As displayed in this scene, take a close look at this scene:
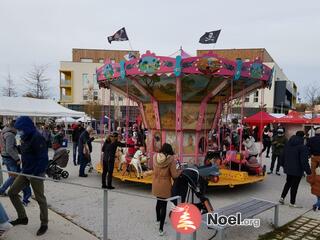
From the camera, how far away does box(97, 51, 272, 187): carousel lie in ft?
27.3

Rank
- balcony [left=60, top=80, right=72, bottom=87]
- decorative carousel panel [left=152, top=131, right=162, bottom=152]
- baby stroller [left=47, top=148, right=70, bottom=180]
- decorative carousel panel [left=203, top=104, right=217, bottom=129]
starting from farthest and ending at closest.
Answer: balcony [left=60, top=80, right=72, bottom=87], decorative carousel panel [left=152, top=131, right=162, bottom=152], decorative carousel panel [left=203, top=104, right=217, bottom=129], baby stroller [left=47, top=148, right=70, bottom=180]

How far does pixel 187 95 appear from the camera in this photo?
31.9 feet

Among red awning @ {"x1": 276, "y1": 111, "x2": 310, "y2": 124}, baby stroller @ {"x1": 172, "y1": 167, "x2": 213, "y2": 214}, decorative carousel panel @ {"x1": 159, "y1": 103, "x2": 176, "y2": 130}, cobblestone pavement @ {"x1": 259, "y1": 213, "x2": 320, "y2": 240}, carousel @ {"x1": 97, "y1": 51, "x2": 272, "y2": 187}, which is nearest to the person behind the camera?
baby stroller @ {"x1": 172, "y1": 167, "x2": 213, "y2": 214}

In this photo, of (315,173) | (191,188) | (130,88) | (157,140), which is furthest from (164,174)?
(130,88)

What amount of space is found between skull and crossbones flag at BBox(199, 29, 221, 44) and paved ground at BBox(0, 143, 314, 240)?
4.35 metres

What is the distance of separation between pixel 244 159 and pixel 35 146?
6.81 m

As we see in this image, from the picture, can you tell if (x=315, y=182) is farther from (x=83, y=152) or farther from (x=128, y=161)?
(x=83, y=152)

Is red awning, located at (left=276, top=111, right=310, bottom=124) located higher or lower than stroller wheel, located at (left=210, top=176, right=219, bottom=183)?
higher

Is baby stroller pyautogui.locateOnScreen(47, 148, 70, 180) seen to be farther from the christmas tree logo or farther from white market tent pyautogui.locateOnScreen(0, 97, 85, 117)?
white market tent pyautogui.locateOnScreen(0, 97, 85, 117)

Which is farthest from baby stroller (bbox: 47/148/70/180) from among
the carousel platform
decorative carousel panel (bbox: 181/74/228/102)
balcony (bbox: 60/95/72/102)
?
balcony (bbox: 60/95/72/102)

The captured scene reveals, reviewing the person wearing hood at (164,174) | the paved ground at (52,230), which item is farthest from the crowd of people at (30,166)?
the person wearing hood at (164,174)

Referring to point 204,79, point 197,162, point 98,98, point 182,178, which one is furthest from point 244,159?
point 98,98

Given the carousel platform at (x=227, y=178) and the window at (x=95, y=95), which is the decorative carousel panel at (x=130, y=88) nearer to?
the carousel platform at (x=227, y=178)

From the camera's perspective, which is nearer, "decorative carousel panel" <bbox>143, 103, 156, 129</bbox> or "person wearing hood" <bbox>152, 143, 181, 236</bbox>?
"person wearing hood" <bbox>152, 143, 181, 236</bbox>
